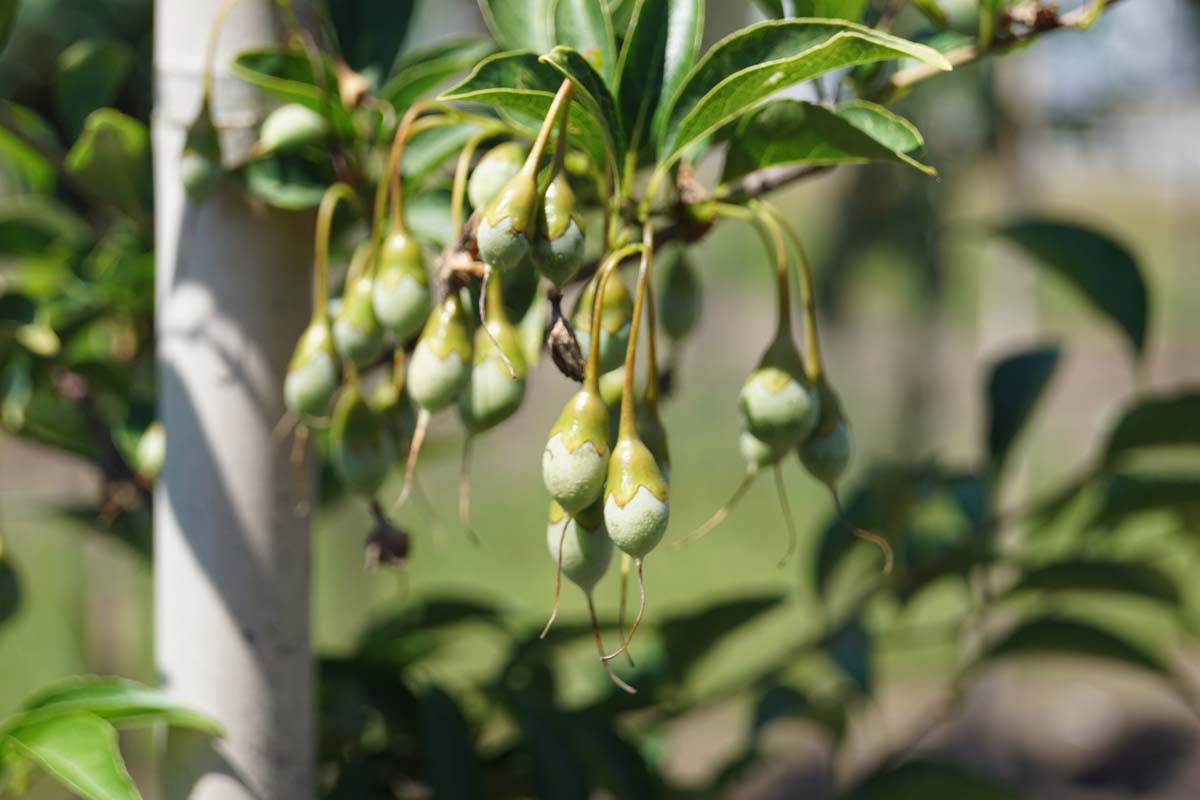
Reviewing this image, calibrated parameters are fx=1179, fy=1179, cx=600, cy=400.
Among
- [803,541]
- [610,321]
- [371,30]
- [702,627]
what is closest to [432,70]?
[371,30]

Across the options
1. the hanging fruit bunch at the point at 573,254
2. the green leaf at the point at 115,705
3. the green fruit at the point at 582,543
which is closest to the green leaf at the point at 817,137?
the hanging fruit bunch at the point at 573,254

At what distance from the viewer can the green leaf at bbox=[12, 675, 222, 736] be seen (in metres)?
0.34

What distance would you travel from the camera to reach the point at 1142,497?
0.52 meters

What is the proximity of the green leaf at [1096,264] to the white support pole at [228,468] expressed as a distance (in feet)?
1.02

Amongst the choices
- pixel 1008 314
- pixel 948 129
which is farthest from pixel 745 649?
pixel 948 129

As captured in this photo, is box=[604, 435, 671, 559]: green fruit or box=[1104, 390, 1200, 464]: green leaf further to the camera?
box=[1104, 390, 1200, 464]: green leaf

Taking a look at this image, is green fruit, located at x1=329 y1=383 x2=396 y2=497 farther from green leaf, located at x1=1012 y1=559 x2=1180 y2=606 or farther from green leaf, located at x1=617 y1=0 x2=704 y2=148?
green leaf, located at x1=1012 y1=559 x2=1180 y2=606

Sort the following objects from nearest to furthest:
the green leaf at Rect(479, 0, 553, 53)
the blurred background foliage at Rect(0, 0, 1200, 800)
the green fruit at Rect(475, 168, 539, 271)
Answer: the green fruit at Rect(475, 168, 539, 271), the green leaf at Rect(479, 0, 553, 53), the blurred background foliage at Rect(0, 0, 1200, 800)

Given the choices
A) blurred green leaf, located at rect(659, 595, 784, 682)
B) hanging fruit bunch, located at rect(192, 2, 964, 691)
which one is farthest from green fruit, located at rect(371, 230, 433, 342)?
blurred green leaf, located at rect(659, 595, 784, 682)

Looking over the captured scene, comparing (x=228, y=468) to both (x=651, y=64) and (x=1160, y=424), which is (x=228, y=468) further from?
(x=1160, y=424)

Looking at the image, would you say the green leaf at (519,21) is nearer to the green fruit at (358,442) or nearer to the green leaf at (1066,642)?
the green fruit at (358,442)

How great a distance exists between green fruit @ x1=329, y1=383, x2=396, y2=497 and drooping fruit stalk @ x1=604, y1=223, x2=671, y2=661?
0.35ft

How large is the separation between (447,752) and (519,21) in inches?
10.1

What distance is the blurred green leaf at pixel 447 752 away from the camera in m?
0.43
